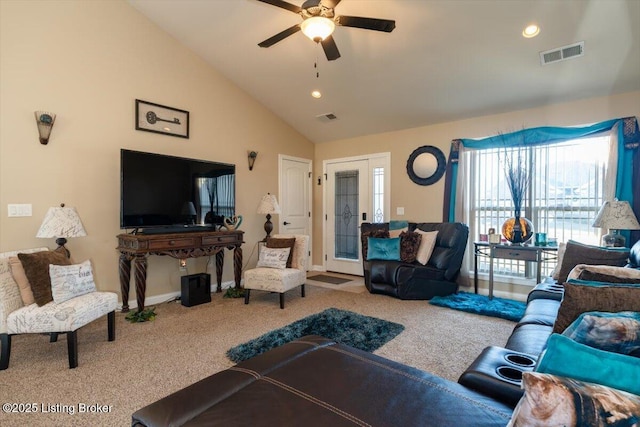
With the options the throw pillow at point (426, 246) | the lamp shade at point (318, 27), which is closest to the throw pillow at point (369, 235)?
the throw pillow at point (426, 246)

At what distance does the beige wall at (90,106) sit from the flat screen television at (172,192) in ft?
1.23

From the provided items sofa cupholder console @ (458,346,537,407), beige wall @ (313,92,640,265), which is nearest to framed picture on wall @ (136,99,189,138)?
beige wall @ (313,92,640,265)

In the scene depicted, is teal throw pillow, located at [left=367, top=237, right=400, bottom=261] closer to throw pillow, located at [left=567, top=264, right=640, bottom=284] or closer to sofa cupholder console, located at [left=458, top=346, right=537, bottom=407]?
throw pillow, located at [left=567, top=264, right=640, bottom=284]

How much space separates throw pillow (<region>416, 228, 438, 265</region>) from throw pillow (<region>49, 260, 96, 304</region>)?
12.2 ft

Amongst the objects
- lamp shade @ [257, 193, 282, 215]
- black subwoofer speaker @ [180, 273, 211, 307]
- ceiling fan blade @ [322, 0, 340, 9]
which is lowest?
black subwoofer speaker @ [180, 273, 211, 307]

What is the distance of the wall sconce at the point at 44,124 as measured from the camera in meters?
3.06

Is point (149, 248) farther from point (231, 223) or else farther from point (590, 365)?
point (590, 365)

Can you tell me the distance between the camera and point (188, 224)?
3947 mm

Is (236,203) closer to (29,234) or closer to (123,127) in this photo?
(123,127)

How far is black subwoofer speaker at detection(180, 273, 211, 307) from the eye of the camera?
3820 mm

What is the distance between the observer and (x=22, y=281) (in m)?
2.47

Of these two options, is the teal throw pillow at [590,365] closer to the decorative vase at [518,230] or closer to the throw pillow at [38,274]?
the throw pillow at [38,274]

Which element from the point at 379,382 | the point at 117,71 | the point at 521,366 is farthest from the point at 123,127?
the point at 521,366

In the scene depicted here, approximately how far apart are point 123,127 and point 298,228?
3239mm
